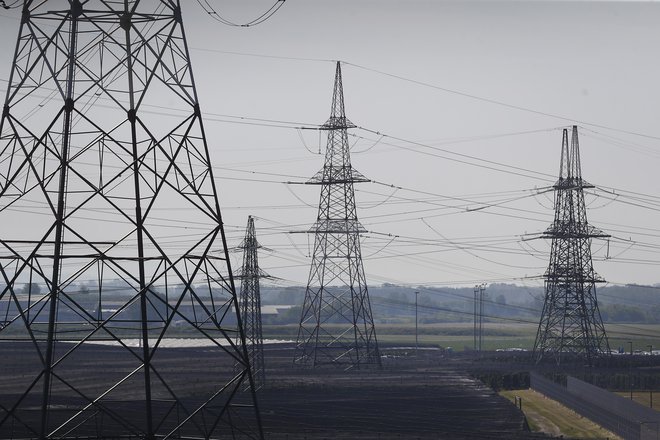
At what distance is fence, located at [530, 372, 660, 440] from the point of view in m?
42.6

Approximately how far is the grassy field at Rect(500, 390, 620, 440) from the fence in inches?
12.4

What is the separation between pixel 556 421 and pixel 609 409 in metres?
3.98

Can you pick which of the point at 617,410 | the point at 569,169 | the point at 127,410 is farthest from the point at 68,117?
the point at 569,169

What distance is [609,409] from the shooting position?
49.2 meters

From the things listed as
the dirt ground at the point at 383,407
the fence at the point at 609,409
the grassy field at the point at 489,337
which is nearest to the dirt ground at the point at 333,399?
the dirt ground at the point at 383,407

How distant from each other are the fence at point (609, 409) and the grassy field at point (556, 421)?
1.03 ft

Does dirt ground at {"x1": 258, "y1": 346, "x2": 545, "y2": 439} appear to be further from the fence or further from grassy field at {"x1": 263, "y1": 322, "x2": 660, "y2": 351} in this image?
grassy field at {"x1": 263, "y1": 322, "x2": 660, "y2": 351}

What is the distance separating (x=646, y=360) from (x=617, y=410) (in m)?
42.2

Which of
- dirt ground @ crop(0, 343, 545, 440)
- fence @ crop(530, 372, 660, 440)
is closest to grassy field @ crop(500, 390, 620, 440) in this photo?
fence @ crop(530, 372, 660, 440)

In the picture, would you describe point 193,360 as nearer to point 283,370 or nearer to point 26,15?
point 283,370

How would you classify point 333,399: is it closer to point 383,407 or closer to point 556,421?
point 383,407

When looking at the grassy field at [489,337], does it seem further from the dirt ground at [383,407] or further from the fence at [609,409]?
the fence at [609,409]

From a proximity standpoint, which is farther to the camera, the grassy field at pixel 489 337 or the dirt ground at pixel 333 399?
the grassy field at pixel 489 337

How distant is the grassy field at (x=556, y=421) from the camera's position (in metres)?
48.3
